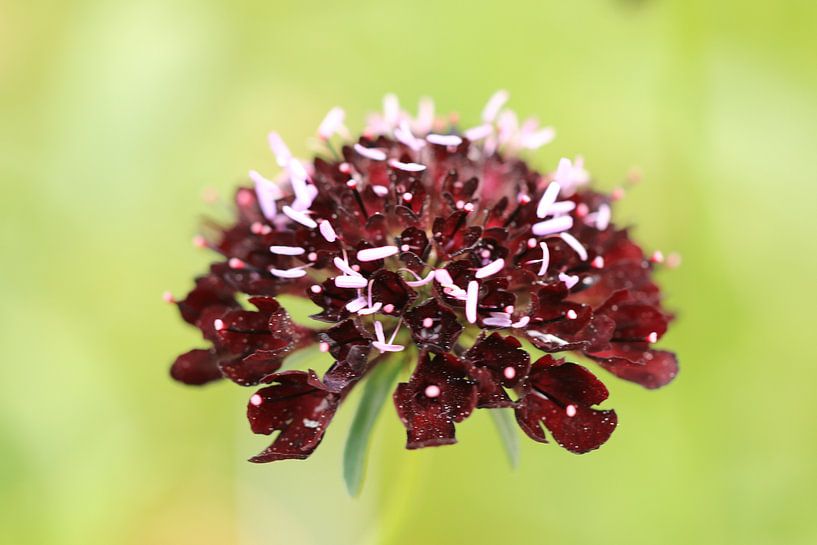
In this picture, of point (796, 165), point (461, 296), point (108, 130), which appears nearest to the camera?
point (461, 296)

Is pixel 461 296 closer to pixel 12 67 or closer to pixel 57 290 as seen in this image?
pixel 57 290

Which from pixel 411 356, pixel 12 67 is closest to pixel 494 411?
pixel 411 356

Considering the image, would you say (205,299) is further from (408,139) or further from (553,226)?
(553,226)

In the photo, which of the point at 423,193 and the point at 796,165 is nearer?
the point at 423,193

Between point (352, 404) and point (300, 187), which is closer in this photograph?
point (300, 187)

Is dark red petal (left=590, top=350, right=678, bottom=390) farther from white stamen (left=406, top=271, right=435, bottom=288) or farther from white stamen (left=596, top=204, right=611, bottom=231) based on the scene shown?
white stamen (left=406, top=271, right=435, bottom=288)

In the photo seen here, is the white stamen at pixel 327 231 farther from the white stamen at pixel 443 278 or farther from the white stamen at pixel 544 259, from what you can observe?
the white stamen at pixel 544 259

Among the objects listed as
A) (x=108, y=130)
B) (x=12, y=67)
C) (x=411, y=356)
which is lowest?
(x=411, y=356)

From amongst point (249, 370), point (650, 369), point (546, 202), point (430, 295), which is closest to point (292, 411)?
point (249, 370)

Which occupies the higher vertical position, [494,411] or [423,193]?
[423,193]
